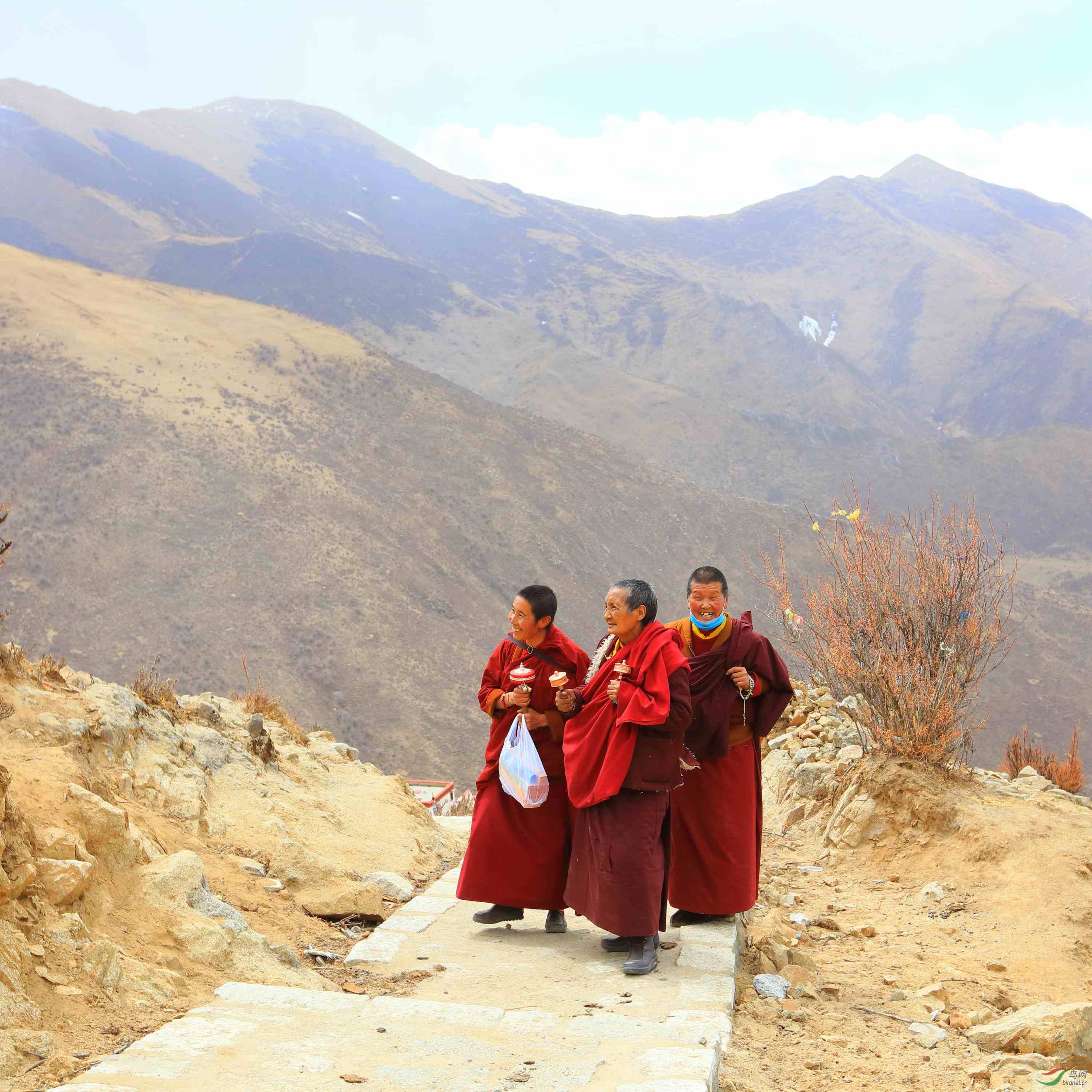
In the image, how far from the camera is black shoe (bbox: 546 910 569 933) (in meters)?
4.52

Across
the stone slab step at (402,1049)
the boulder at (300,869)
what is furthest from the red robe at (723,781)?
the boulder at (300,869)

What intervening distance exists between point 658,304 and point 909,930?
68720 millimetres

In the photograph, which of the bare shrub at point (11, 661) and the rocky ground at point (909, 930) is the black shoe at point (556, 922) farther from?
the bare shrub at point (11, 661)

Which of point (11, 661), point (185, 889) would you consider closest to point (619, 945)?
point (185, 889)

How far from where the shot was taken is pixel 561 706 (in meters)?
4.20

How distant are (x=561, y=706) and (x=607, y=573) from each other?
26.4 metres

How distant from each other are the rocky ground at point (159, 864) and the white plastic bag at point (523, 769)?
831mm

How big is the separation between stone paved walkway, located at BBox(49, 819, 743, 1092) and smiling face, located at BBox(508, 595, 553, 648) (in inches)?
51.1

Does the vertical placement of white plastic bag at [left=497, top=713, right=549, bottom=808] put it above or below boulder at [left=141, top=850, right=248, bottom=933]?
above

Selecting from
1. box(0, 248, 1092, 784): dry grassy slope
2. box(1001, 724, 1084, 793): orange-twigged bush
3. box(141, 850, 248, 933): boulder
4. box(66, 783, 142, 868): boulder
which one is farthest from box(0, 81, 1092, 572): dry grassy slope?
box(66, 783, 142, 868): boulder

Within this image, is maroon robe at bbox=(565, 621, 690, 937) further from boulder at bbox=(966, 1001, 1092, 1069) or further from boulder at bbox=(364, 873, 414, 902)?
boulder at bbox=(364, 873, 414, 902)

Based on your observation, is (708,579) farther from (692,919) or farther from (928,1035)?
(928,1035)

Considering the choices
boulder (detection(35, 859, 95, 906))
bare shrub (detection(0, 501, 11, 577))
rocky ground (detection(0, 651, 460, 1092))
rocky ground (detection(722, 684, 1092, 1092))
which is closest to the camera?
rocky ground (detection(0, 651, 460, 1092))

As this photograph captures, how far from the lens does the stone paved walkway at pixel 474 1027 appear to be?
8.99ft
